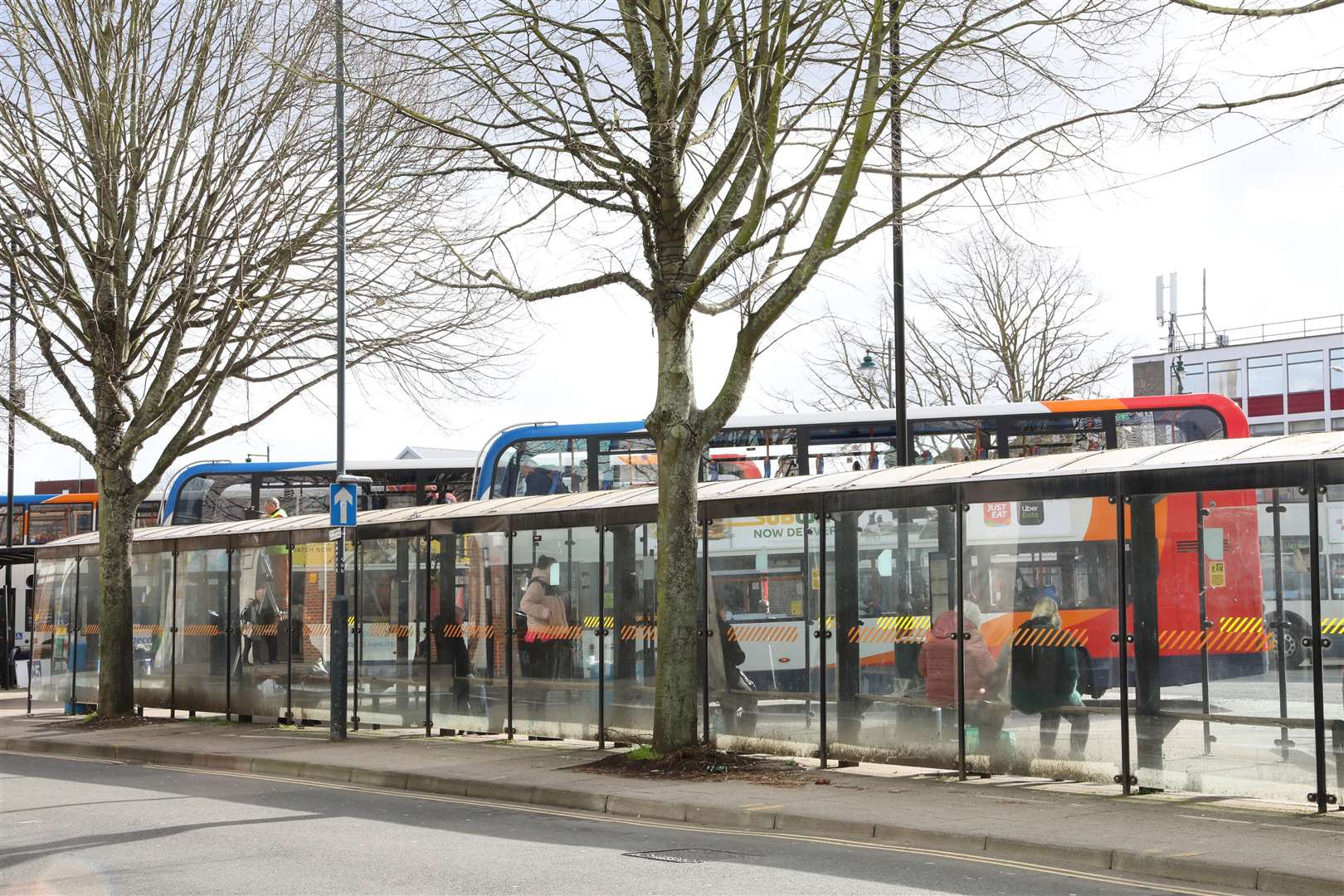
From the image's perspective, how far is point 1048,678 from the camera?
38.4 feet

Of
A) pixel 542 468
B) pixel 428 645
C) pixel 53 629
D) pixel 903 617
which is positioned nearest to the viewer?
pixel 903 617

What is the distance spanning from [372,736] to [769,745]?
559 centimetres

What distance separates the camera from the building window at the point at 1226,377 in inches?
2689

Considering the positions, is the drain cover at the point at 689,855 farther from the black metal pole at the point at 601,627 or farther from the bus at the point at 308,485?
the bus at the point at 308,485

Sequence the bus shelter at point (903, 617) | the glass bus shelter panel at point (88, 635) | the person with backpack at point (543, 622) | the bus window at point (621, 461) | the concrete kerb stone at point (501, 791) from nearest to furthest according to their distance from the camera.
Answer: the bus shelter at point (903, 617), the concrete kerb stone at point (501, 791), the person with backpack at point (543, 622), the bus window at point (621, 461), the glass bus shelter panel at point (88, 635)

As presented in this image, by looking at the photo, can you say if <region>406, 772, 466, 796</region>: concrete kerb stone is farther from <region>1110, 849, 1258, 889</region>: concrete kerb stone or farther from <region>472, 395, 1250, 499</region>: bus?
<region>472, 395, 1250, 499</region>: bus

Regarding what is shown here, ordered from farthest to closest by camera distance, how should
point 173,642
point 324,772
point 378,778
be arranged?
point 173,642 → point 324,772 → point 378,778

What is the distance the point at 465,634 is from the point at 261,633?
13.2 feet

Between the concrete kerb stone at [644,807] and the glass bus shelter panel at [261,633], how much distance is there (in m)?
8.98

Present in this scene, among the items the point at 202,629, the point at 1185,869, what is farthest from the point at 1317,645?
the point at 202,629

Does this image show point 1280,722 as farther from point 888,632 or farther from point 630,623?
point 630,623

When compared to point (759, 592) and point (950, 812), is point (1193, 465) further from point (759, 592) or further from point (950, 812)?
point (759, 592)

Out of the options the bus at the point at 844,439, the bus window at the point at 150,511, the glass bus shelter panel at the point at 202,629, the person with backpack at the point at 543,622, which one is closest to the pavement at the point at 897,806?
the person with backpack at the point at 543,622

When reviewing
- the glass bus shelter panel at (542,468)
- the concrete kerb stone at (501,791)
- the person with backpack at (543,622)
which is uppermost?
the glass bus shelter panel at (542,468)
